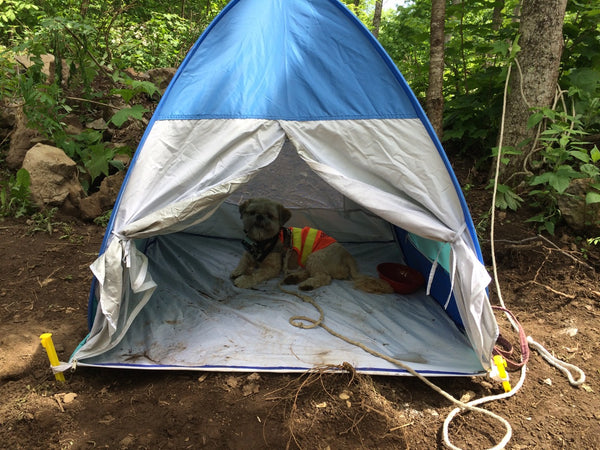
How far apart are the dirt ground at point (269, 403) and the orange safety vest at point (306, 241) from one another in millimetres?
1657

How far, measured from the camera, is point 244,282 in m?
3.93

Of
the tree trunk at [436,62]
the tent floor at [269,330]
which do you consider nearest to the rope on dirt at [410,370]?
the tent floor at [269,330]

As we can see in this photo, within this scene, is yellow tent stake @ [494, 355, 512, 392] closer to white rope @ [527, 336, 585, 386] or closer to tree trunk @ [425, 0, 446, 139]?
white rope @ [527, 336, 585, 386]

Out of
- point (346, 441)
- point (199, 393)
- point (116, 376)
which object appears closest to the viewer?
point (346, 441)

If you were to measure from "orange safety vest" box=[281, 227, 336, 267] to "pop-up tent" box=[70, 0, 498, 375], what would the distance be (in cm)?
120

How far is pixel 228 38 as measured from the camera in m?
2.86

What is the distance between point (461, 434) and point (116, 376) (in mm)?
2235

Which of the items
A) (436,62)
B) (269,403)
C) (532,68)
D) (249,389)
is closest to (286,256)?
(249,389)

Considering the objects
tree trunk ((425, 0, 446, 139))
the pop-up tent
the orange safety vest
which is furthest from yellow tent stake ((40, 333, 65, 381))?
tree trunk ((425, 0, 446, 139))

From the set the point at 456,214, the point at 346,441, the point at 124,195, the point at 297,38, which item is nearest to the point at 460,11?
the point at 297,38

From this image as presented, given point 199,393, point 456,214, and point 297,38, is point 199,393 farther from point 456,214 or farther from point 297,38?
point 297,38

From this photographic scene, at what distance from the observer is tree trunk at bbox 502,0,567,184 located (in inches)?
158

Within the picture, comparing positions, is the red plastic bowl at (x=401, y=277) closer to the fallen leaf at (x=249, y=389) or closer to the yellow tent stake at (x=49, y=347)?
the fallen leaf at (x=249, y=389)

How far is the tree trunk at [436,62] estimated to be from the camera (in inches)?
186
